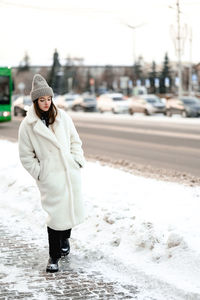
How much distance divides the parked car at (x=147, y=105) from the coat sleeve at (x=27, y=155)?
3399 centimetres

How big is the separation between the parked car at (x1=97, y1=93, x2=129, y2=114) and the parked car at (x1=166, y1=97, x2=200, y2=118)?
745 centimetres

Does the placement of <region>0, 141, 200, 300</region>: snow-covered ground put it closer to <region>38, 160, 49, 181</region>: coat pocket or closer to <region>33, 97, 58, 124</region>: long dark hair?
<region>38, 160, 49, 181</region>: coat pocket

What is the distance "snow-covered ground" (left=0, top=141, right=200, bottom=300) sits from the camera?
16.1 feet

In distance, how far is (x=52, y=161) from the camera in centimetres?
509

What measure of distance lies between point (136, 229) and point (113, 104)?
3957cm

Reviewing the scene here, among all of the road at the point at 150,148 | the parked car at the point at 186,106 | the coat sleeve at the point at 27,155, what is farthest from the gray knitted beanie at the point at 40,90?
the parked car at the point at 186,106

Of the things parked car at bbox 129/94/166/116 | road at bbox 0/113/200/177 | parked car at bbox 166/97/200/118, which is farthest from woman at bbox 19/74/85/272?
parked car at bbox 129/94/166/116

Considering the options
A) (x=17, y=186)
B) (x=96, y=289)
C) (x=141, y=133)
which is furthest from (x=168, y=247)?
(x=141, y=133)

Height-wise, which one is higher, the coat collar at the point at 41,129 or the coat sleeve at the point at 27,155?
the coat collar at the point at 41,129

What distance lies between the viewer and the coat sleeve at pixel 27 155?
16.5ft

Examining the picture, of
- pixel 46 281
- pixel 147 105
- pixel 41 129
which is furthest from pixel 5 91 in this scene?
pixel 46 281

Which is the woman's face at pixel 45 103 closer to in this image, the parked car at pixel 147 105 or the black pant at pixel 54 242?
the black pant at pixel 54 242

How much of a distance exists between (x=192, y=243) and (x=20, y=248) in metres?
1.83

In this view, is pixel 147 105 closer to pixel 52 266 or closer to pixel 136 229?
pixel 136 229
